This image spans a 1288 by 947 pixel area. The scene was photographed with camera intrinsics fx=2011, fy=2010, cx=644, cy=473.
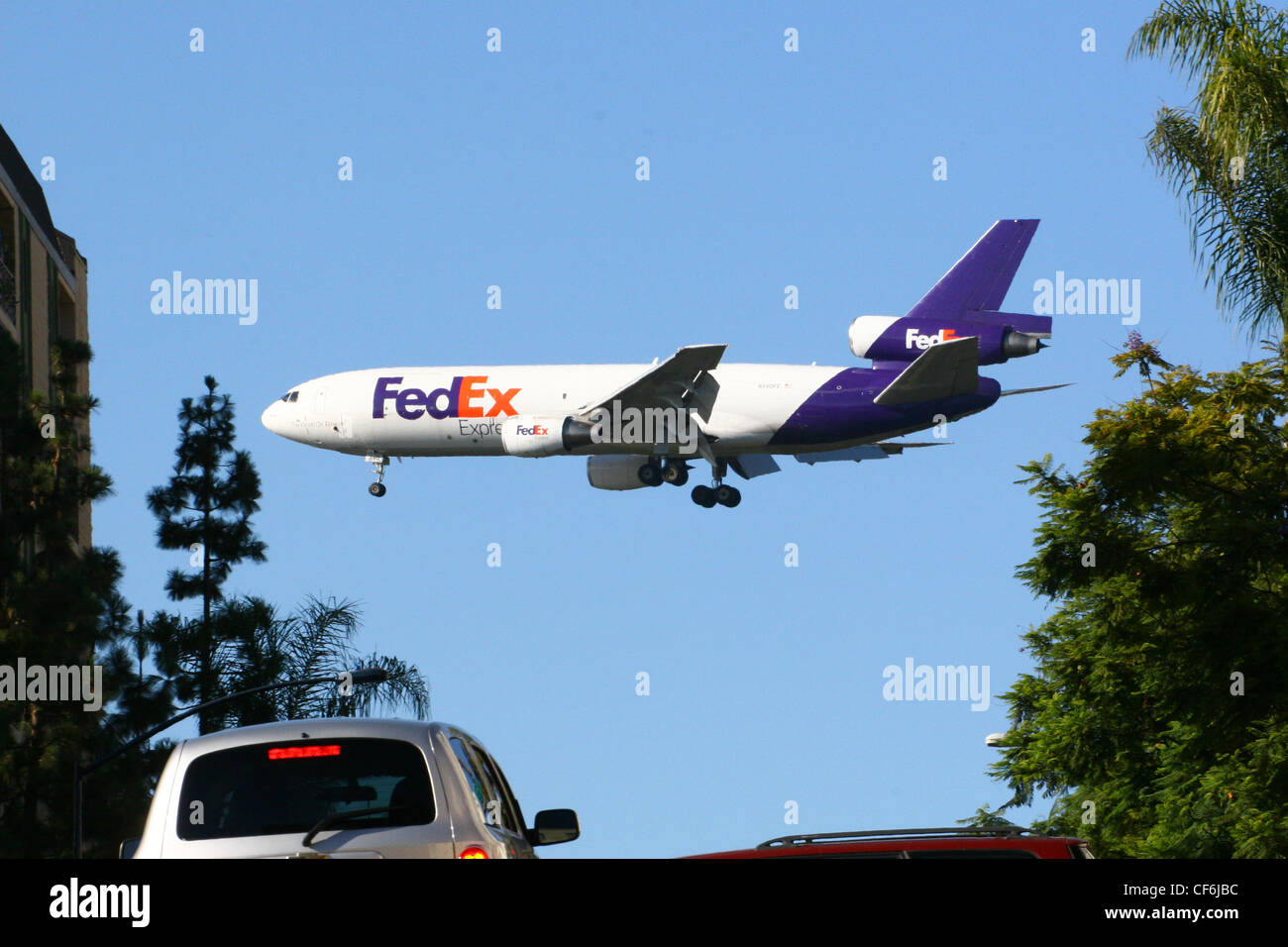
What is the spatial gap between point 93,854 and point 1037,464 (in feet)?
64.5

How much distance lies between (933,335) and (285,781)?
48375mm

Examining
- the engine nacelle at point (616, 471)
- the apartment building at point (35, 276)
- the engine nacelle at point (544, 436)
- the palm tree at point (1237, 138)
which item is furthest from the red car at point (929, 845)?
the engine nacelle at point (616, 471)

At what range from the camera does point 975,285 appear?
5738 cm

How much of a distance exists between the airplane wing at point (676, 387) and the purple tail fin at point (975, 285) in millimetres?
6695

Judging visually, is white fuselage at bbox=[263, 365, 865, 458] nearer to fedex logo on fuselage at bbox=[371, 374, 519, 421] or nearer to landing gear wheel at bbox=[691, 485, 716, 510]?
fedex logo on fuselage at bbox=[371, 374, 519, 421]

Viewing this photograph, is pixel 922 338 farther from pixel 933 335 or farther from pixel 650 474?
pixel 650 474

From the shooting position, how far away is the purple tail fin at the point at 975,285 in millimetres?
57156

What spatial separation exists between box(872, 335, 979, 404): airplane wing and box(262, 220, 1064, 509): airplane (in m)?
0.05

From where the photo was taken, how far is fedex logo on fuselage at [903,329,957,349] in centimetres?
5647

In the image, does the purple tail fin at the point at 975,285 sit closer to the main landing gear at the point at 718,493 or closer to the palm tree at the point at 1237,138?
the main landing gear at the point at 718,493

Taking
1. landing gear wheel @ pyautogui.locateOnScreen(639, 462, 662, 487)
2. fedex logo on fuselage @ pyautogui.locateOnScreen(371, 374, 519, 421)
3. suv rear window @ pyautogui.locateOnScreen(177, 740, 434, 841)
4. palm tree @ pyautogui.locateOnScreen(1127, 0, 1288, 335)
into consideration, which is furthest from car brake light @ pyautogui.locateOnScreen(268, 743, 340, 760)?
landing gear wheel @ pyautogui.locateOnScreen(639, 462, 662, 487)

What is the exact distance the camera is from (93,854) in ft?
121

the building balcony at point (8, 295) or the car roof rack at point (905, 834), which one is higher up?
the building balcony at point (8, 295)
